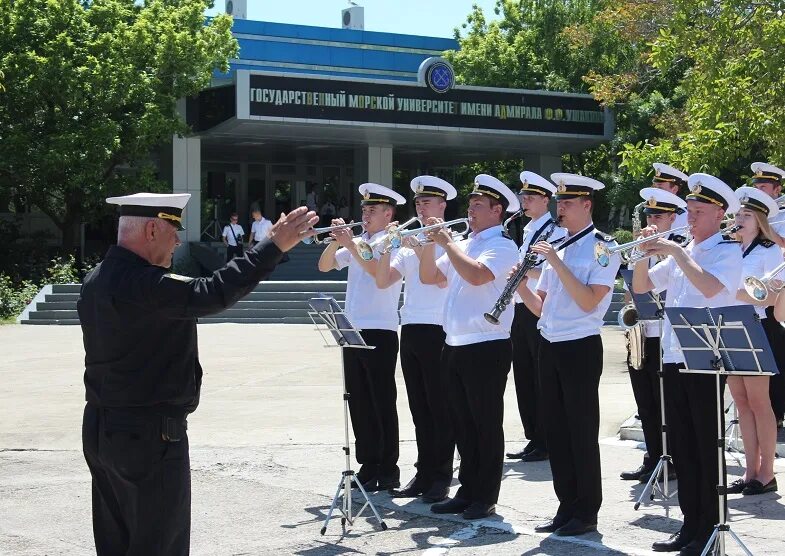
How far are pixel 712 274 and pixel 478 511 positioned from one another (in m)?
2.23

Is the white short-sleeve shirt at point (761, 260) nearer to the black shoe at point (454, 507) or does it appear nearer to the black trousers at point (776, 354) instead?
the black trousers at point (776, 354)

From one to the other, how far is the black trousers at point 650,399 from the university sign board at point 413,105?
71.3 ft

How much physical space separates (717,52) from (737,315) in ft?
40.6

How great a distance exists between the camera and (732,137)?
57.4ft

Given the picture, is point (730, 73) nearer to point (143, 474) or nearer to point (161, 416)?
point (161, 416)

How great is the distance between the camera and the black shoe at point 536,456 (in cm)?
957

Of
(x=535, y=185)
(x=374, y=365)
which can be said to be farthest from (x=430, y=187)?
(x=374, y=365)

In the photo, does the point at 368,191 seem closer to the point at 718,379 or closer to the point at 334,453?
the point at 334,453

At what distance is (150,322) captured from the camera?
15.9ft

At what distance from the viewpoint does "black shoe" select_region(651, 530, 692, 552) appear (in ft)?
21.7

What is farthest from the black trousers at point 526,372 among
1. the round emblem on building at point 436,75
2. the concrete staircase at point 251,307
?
the round emblem on building at point 436,75

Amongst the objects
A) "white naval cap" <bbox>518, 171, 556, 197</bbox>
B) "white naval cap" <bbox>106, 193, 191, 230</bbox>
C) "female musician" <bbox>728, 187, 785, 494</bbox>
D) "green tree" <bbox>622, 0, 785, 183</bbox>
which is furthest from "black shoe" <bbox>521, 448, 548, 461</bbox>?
"green tree" <bbox>622, 0, 785, 183</bbox>

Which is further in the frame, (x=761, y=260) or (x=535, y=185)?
(x=535, y=185)

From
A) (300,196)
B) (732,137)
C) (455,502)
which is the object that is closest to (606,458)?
(455,502)
